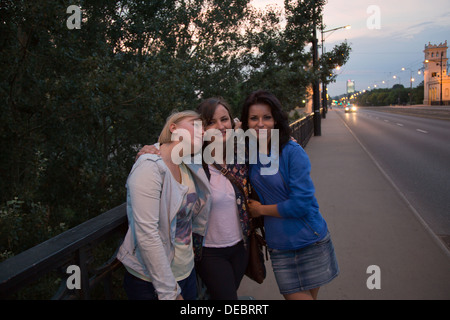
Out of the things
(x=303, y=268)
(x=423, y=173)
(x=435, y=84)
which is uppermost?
(x=435, y=84)

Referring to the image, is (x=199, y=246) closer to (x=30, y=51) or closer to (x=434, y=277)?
(x=434, y=277)

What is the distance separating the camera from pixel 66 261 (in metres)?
1.53

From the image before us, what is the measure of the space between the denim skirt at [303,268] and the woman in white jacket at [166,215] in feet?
1.90

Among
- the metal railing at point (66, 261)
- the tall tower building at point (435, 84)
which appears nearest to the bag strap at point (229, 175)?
the metal railing at point (66, 261)

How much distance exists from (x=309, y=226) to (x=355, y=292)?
1.85 meters

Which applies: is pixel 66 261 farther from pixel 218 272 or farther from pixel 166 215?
pixel 218 272

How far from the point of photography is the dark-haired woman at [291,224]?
84.3 inches

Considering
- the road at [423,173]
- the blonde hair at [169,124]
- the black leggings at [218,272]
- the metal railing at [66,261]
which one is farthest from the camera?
the road at [423,173]

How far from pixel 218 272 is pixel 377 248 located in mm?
3197

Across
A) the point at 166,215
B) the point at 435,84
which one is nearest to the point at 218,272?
the point at 166,215
